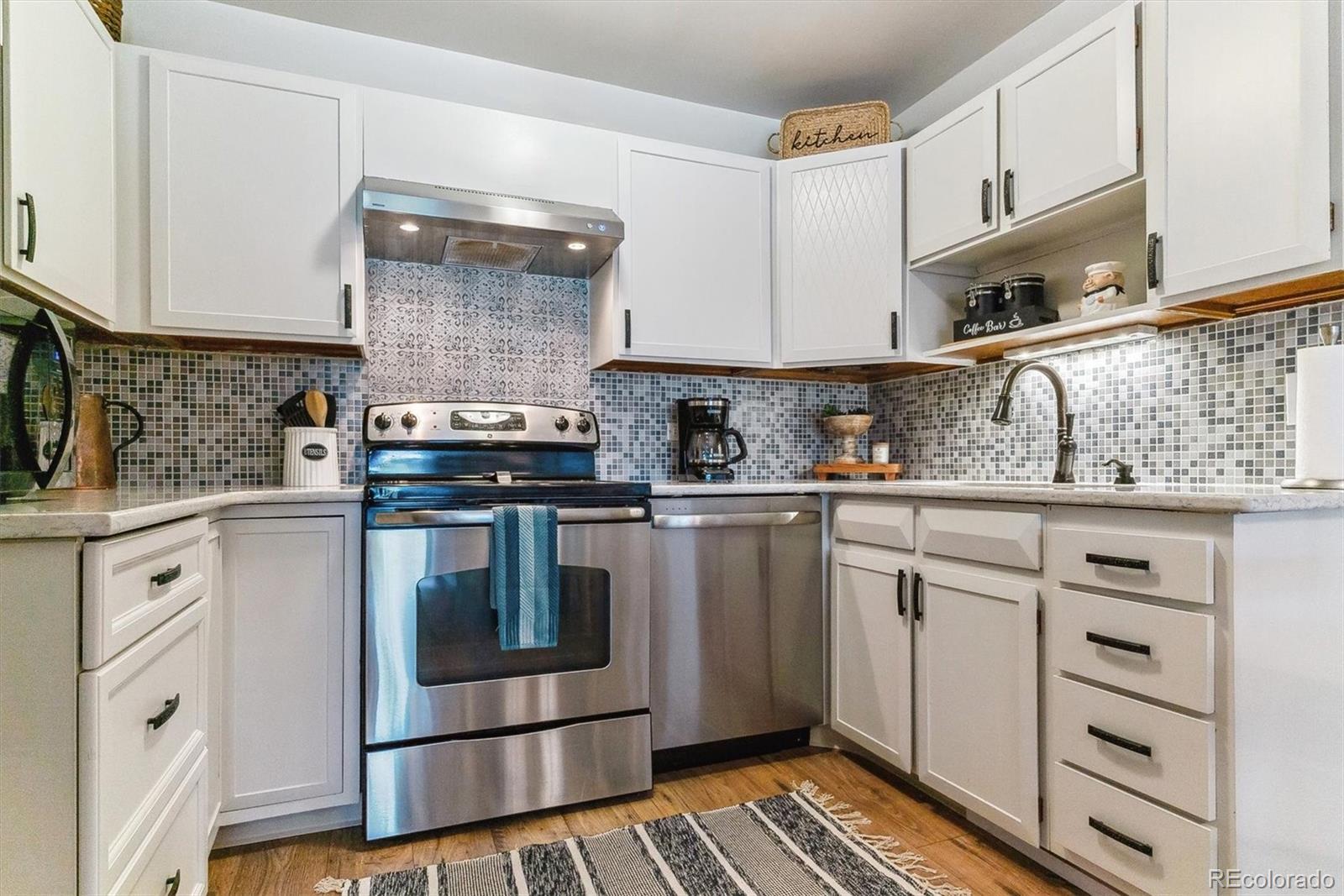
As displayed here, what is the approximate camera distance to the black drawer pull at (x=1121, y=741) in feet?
4.45

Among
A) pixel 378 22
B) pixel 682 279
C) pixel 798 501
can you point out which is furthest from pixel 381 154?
pixel 798 501

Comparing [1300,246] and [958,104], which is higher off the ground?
[958,104]

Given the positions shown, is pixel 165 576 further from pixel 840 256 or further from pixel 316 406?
pixel 840 256

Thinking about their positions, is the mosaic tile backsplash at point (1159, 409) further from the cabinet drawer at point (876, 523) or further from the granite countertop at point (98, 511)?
the granite countertop at point (98, 511)

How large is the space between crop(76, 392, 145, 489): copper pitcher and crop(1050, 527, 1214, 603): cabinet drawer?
2.52 metres

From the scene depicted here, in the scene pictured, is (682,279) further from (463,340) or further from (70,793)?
(70,793)

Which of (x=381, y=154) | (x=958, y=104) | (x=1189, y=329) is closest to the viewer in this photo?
(x=1189, y=329)

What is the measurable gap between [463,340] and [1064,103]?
2055 millimetres

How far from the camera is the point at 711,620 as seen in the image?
7.30 feet

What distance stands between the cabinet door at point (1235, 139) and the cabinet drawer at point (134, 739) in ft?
7.40

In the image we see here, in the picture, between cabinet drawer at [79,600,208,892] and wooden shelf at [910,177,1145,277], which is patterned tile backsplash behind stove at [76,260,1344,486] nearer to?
wooden shelf at [910,177,1145,277]

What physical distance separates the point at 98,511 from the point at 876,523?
1.88 meters

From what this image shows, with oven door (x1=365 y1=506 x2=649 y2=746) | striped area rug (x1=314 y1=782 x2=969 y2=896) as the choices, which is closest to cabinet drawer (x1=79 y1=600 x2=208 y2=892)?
oven door (x1=365 y1=506 x2=649 y2=746)

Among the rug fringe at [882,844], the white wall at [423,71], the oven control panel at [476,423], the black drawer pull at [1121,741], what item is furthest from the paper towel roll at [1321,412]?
the white wall at [423,71]
